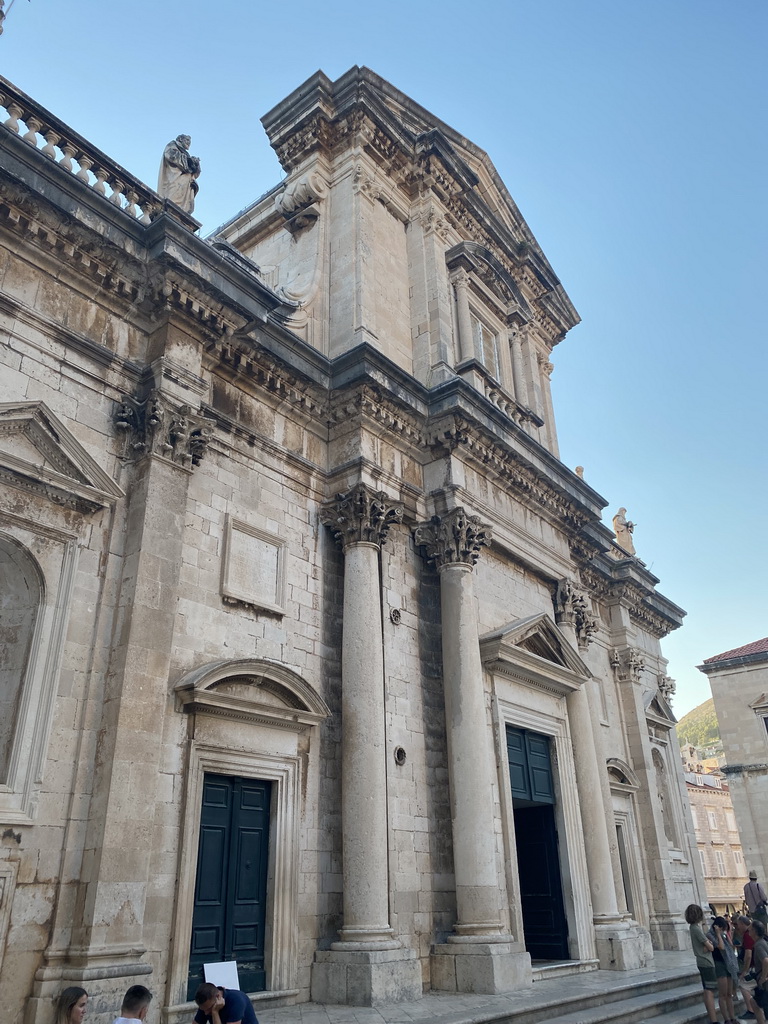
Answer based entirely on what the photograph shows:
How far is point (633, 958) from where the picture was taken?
1252cm

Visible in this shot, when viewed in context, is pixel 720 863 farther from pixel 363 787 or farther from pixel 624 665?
pixel 363 787

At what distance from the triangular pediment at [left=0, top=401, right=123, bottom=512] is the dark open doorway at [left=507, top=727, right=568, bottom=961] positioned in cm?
741

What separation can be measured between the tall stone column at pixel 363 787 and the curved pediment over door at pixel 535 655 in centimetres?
232

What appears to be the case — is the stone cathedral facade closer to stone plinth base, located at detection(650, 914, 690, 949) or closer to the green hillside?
stone plinth base, located at detection(650, 914, 690, 949)

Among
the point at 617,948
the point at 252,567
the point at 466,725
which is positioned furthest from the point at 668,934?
the point at 252,567

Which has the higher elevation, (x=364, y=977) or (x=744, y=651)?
(x=744, y=651)

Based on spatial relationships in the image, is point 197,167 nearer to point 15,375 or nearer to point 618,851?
point 15,375

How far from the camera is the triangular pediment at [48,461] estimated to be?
7500mm

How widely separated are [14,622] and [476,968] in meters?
6.60

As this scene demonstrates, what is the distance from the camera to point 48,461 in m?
7.86

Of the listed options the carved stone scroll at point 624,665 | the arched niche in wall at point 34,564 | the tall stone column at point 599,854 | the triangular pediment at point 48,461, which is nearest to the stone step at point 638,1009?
the tall stone column at point 599,854

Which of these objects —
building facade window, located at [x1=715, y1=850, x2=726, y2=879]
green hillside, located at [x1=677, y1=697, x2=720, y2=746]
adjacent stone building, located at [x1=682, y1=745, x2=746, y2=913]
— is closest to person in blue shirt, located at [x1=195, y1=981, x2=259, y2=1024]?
adjacent stone building, located at [x1=682, y1=745, x2=746, y2=913]

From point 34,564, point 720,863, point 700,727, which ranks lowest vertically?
point 720,863

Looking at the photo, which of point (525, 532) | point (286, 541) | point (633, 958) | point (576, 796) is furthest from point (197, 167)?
point (633, 958)
